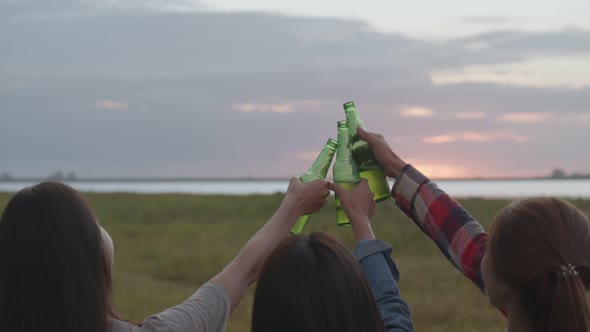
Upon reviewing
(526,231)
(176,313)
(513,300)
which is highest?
(526,231)

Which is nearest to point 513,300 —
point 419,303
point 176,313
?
point 176,313

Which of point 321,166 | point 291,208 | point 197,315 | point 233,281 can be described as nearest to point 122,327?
point 197,315

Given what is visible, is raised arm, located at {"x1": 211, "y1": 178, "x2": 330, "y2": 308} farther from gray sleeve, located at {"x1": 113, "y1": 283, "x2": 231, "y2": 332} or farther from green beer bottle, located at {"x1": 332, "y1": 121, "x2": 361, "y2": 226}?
green beer bottle, located at {"x1": 332, "y1": 121, "x2": 361, "y2": 226}

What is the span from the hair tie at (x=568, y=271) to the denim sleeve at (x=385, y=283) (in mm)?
499

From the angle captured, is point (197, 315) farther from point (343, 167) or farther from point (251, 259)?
point (343, 167)

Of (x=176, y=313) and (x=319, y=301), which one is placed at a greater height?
(x=319, y=301)

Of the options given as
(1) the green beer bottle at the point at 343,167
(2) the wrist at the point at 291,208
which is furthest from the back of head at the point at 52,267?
(1) the green beer bottle at the point at 343,167

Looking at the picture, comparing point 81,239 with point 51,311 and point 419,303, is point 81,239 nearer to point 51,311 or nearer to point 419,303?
point 51,311

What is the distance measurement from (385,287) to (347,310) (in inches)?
16.0

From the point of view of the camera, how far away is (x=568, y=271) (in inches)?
82.3

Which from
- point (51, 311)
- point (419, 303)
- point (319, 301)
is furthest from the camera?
point (419, 303)

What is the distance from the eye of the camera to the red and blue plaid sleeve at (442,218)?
2764mm

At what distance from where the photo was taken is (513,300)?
2.21 metres

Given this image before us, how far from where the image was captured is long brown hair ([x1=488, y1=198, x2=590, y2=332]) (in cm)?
208
